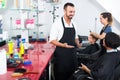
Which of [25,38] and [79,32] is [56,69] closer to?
[25,38]

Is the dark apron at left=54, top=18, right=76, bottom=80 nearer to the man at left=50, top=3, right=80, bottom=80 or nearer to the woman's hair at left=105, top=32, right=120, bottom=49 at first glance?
the man at left=50, top=3, right=80, bottom=80

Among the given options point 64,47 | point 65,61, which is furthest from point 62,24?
point 65,61

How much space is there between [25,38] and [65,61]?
0.73 m

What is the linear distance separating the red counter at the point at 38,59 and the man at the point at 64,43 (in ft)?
0.61

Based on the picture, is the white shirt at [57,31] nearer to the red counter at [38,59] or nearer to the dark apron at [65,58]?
the dark apron at [65,58]

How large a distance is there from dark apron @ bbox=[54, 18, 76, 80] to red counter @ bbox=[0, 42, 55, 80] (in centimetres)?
16

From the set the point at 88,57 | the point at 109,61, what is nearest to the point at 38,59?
the point at 109,61

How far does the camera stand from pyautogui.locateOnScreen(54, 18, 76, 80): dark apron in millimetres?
3297

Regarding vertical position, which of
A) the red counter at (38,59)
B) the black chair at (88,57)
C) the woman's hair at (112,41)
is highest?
the woman's hair at (112,41)

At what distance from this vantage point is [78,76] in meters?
2.59

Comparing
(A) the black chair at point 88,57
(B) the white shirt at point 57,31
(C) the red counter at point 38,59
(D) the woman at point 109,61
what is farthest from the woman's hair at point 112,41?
(A) the black chair at point 88,57

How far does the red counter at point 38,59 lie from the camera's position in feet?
7.23

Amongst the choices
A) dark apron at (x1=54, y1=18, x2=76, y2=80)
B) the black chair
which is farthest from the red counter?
the black chair

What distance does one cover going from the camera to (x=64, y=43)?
3283 millimetres
